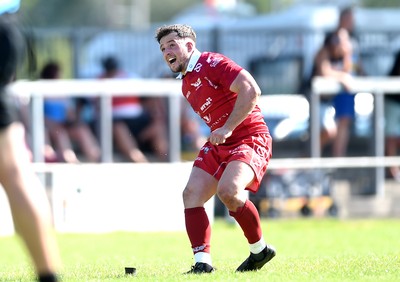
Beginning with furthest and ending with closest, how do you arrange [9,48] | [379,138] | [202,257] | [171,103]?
[379,138]
[171,103]
[202,257]
[9,48]

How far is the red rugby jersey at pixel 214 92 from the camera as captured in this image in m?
8.66

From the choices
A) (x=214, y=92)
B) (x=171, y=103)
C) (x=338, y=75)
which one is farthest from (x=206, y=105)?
(x=338, y=75)

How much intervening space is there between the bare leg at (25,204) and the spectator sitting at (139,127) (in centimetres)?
1052

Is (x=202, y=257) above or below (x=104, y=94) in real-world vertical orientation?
above

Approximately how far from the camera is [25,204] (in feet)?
19.1

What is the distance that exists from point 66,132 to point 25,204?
10853mm

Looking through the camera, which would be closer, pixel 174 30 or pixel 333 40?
pixel 174 30

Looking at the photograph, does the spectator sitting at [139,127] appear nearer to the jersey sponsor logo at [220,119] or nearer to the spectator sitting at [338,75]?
the spectator sitting at [338,75]

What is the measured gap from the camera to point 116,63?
1795cm

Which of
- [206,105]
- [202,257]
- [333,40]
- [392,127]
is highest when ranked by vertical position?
[206,105]

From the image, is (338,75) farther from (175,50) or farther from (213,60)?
(175,50)

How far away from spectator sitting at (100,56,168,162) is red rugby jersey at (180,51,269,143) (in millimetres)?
7618

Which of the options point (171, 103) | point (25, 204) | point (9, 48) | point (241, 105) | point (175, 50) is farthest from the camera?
point (171, 103)

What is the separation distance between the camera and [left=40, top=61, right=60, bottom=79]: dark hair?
16938 mm
